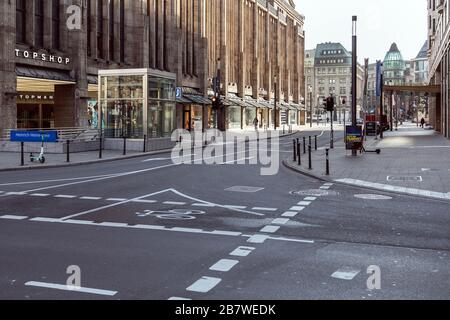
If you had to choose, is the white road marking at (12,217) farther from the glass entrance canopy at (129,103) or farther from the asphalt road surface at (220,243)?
the glass entrance canopy at (129,103)

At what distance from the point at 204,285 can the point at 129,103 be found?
30.6 meters

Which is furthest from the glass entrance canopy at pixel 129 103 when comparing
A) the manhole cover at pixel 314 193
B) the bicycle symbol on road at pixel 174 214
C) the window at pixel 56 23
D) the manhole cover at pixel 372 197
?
the bicycle symbol on road at pixel 174 214

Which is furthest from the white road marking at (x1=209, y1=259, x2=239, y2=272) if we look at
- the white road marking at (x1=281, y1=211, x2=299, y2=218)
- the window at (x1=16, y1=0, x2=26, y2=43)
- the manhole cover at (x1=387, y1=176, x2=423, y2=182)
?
the window at (x1=16, y1=0, x2=26, y2=43)

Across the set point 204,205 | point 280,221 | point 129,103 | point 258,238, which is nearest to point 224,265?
point 258,238

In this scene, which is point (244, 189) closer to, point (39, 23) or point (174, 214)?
point (174, 214)

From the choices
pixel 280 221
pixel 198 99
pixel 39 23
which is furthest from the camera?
pixel 198 99

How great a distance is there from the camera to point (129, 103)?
3647cm

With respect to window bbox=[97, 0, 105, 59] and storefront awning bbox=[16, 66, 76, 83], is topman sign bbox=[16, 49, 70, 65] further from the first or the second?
window bbox=[97, 0, 105, 59]

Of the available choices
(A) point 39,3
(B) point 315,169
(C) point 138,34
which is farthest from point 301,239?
(C) point 138,34

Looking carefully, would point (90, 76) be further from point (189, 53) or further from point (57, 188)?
point (57, 188)

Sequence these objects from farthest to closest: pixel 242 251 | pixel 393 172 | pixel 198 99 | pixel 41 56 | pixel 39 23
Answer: pixel 198 99
pixel 39 23
pixel 41 56
pixel 393 172
pixel 242 251

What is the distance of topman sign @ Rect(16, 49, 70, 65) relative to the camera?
40.8 metres

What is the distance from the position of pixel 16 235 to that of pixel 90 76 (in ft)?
134
